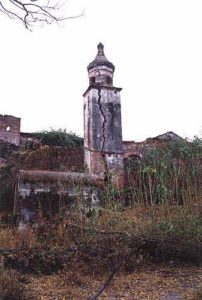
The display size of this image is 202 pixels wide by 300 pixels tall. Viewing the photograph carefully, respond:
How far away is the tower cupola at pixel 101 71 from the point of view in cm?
1610

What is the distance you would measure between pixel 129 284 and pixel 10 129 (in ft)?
66.4

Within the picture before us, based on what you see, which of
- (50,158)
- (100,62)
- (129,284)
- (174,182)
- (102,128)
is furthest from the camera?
(100,62)

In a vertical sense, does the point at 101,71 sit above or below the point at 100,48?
below

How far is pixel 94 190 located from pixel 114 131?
5.16 metres

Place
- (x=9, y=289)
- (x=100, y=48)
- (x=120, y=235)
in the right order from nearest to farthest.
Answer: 1. (x=9, y=289)
2. (x=120, y=235)
3. (x=100, y=48)

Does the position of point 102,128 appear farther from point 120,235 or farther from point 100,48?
point 120,235

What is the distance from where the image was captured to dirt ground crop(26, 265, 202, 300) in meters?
5.64

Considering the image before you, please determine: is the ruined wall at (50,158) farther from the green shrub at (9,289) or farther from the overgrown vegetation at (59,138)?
the green shrub at (9,289)

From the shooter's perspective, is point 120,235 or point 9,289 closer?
point 9,289

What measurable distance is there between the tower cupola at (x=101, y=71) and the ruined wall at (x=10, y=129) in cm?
1005

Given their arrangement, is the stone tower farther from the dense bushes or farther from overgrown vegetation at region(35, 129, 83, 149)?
overgrown vegetation at region(35, 129, 83, 149)

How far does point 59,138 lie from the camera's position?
24.5 m

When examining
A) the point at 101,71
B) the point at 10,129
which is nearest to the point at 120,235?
the point at 101,71

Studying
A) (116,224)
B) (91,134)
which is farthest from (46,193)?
(91,134)
